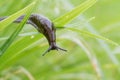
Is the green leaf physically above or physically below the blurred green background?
below

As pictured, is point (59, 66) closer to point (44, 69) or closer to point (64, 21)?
point (44, 69)

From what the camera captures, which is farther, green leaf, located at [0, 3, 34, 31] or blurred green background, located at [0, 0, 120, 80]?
blurred green background, located at [0, 0, 120, 80]

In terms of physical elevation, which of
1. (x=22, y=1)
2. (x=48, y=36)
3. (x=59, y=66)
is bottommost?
(x=48, y=36)

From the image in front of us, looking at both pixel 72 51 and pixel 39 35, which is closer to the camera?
pixel 39 35

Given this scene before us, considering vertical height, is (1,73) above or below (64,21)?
above

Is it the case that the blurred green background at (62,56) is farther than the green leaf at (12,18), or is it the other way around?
the blurred green background at (62,56)

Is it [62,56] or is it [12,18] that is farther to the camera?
[62,56]

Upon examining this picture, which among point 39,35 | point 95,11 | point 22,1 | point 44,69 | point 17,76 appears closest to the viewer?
point 39,35

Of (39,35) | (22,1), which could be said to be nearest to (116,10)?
(22,1)

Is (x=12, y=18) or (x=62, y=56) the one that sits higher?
(x=62, y=56)

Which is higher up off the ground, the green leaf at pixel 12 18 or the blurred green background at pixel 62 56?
the blurred green background at pixel 62 56

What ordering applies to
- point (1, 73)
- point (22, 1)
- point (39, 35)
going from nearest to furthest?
1. point (39, 35)
2. point (22, 1)
3. point (1, 73)
